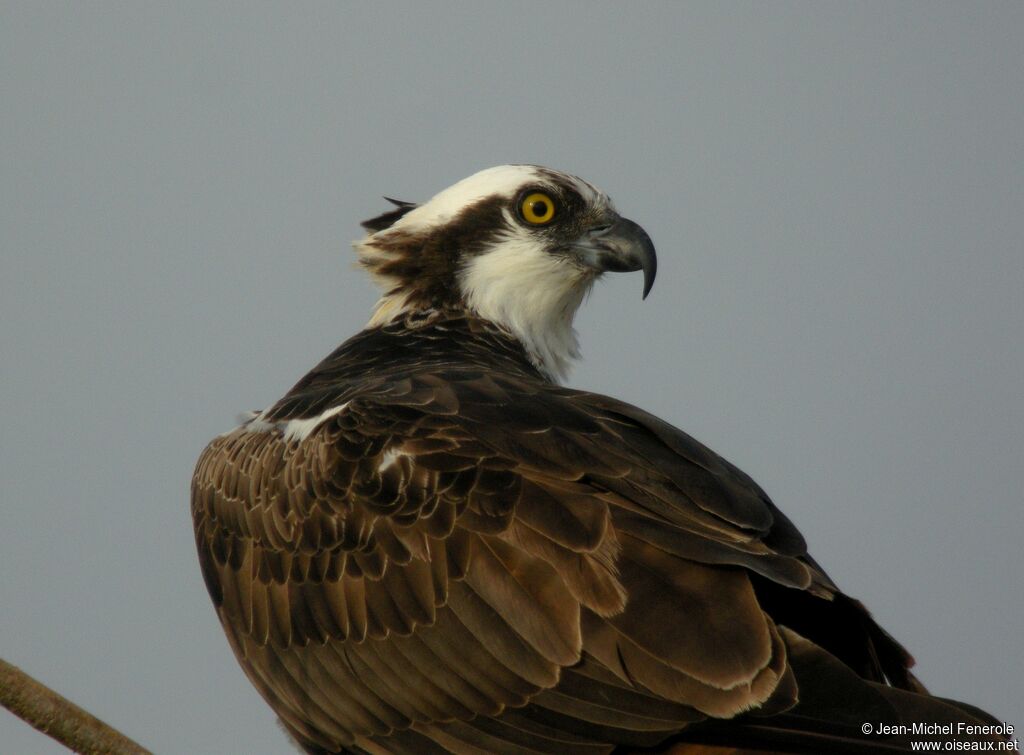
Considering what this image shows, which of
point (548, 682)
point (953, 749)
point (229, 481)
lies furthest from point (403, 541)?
point (953, 749)

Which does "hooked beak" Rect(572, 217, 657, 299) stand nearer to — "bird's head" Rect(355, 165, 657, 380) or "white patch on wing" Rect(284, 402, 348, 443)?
"bird's head" Rect(355, 165, 657, 380)

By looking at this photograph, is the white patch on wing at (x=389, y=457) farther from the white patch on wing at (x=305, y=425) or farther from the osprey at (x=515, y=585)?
the white patch on wing at (x=305, y=425)

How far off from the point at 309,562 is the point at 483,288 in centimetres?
242

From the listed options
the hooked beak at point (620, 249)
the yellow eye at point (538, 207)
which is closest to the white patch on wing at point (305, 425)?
the yellow eye at point (538, 207)

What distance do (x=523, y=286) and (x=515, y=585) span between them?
2983mm

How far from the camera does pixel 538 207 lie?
8.13 m

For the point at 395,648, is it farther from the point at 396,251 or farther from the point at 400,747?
the point at 396,251

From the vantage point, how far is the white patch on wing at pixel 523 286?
26.4 ft

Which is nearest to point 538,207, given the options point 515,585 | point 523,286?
point 523,286

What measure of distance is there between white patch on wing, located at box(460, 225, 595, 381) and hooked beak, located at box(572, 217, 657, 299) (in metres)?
0.11

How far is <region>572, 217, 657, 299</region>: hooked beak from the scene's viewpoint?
8070 mm

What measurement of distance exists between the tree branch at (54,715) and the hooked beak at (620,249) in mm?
4212

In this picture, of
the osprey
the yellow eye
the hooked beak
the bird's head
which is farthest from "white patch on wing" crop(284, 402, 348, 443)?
the hooked beak

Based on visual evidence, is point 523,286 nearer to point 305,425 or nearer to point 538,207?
point 538,207
